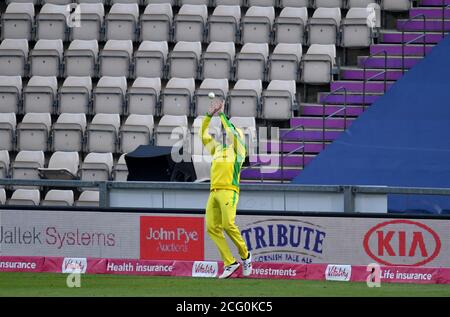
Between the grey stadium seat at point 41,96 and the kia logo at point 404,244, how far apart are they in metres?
9.14

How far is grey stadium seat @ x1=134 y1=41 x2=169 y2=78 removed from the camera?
25359mm

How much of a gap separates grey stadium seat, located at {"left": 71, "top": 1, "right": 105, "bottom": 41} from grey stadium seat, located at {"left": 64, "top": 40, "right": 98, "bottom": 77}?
2.32 feet

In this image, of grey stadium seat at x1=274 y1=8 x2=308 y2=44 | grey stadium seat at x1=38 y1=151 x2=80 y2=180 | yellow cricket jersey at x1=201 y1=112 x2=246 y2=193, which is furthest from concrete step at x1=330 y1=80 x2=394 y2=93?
yellow cricket jersey at x1=201 y1=112 x2=246 y2=193

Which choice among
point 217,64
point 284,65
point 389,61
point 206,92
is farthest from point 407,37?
point 206,92

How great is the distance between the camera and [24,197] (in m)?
23.0

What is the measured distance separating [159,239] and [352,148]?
15.5 ft

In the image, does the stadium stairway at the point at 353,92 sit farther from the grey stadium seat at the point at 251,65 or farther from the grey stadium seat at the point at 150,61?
the grey stadium seat at the point at 150,61

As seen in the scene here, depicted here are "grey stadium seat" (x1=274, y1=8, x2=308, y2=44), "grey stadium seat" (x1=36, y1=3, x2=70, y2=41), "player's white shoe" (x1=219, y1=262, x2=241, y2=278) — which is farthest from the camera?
"grey stadium seat" (x1=36, y1=3, x2=70, y2=41)

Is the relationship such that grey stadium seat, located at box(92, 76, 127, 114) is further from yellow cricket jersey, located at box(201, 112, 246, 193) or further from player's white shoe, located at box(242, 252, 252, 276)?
player's white shoe, located at box(242, 252, 252, 276)

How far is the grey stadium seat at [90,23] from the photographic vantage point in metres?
26.6

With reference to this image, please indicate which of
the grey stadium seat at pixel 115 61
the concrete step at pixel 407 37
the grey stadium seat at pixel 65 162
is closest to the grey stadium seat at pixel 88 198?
the grey stadium seat at pixel 65 162

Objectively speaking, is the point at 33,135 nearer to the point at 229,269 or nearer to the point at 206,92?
the point at 206,92

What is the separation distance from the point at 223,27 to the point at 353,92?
121 inches
